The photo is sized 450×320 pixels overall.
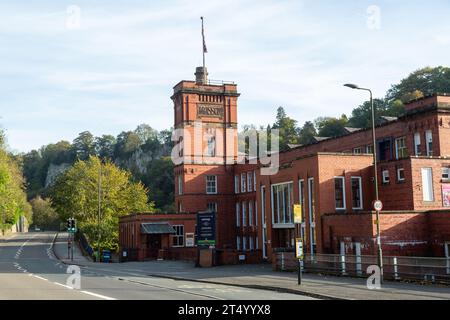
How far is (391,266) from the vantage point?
2686 centimetres

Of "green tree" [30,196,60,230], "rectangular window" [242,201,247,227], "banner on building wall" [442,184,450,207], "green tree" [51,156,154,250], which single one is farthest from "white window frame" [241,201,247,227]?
"green tree" [30,196,60,230]

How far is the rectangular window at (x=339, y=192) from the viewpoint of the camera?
125 ft

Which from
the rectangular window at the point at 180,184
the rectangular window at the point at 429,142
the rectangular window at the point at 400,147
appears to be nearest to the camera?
the rectangular window at the point at 429,142

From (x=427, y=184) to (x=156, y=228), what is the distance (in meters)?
30.4

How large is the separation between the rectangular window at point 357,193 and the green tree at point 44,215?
114m

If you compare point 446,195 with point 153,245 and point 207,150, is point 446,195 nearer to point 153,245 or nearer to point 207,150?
point 153,245

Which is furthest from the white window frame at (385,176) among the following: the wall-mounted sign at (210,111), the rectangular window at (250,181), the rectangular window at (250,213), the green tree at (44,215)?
the green tree at (44,215)

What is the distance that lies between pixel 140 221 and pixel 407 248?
110 ft

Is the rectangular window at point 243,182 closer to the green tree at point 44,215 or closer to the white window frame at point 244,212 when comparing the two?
the white window frame at point 244,212

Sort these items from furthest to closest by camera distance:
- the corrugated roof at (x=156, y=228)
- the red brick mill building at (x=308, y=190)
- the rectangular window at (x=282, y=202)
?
the corrugated roof at (x=156, y=228), the rectangular window at (x=282, y=202), the red brick mill building at (x=308, y=190)

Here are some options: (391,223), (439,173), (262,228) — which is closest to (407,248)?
(391,223)

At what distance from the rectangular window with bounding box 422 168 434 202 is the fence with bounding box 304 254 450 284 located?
9.73 metres

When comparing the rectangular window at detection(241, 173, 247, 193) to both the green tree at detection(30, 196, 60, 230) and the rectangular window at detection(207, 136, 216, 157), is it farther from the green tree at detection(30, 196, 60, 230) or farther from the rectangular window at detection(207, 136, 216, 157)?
the green tree at detection(30, 196, 60, 230)
